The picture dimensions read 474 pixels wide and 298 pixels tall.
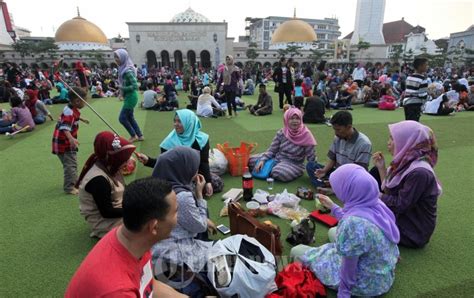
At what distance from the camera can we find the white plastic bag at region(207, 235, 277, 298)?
2082 mm

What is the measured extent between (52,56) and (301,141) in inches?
2241

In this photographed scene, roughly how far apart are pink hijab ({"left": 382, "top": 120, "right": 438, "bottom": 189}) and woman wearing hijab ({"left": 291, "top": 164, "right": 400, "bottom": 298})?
2.34 feet

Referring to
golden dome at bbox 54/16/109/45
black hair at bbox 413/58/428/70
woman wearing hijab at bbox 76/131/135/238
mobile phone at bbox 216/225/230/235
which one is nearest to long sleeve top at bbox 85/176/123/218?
woman wearing hijab at bbox 76/131/135/238

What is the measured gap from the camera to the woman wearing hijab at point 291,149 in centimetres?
445

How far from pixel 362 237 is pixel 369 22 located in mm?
59791

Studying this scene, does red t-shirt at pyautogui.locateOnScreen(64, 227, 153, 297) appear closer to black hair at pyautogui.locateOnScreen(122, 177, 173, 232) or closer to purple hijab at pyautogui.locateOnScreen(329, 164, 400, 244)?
black hair at pyautogui.locateOnScreen(122, 177, 173, 232)

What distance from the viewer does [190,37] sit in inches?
1754

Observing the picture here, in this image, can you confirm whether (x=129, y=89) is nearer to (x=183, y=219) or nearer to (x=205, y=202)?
(x=205, y=202)

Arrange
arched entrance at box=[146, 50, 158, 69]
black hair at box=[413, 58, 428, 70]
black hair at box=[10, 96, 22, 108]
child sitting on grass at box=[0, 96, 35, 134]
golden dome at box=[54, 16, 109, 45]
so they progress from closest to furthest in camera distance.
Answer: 1. black hair at box=[413, 58, 428, 70]
2. black hair at box=[10, 96, 22, 108]
3. child sitting on grass at box=[0, 96, 35, 134]
4. arched entrance at box=[146, 50, 158, 69]
5. golden dome at box=[54, 16, 109, 45]

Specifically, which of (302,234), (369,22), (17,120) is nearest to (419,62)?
(302,234)

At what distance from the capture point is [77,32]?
2021 inches

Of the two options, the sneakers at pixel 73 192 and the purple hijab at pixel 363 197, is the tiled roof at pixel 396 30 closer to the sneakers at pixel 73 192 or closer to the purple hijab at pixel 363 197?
the sneakers at pixel 73 192

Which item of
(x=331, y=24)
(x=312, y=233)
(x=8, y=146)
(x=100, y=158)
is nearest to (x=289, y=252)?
(x=312, y=233)

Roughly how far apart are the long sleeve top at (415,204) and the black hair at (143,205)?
2.26 metres
